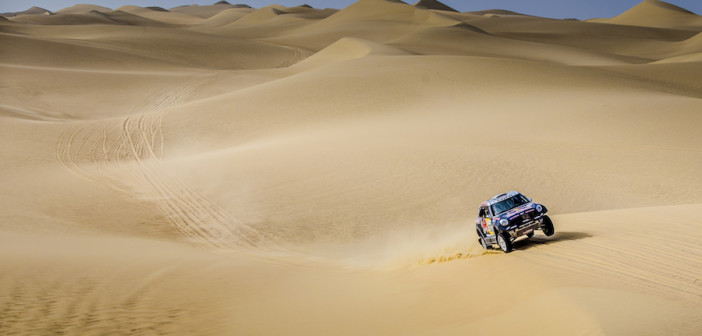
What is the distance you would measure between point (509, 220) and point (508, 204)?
27.5 inches

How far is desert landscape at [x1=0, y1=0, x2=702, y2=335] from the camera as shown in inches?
236

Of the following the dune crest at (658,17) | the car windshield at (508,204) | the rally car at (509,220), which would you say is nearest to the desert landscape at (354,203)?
the rally car at (509,220)

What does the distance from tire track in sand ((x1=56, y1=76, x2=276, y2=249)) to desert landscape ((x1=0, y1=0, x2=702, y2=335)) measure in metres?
0.10

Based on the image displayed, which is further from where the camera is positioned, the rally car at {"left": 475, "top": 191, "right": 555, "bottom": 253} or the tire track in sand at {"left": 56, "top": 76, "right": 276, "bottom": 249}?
the tire track in sand at {"left": 56, "top": 76, "right": 276, "bottom": 249}

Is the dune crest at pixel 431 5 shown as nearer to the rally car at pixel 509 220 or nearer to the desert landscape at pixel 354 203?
the desert landscape at pixel 354 203

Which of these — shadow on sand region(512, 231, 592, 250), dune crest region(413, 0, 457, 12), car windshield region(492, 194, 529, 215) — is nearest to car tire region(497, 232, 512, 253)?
shadow on sand region(512, 231, 592, 250)

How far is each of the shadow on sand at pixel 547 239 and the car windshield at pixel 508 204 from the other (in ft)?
2.11

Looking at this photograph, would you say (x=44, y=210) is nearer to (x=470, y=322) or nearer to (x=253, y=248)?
(x=253, y=248)

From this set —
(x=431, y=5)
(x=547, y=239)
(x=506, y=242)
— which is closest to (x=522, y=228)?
(x=506, y=242)

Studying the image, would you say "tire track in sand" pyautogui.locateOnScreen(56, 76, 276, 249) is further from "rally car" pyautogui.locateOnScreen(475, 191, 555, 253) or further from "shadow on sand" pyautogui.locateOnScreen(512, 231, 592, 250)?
"shadow on sand" pyautogui.locateOnScreen(512, 231, 592, 250)

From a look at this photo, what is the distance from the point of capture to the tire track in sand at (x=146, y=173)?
12.9 m

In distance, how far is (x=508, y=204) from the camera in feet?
29.3

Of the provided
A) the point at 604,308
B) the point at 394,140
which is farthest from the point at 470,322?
the point at 394,140

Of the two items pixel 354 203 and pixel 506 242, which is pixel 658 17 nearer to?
pixel 354 203
